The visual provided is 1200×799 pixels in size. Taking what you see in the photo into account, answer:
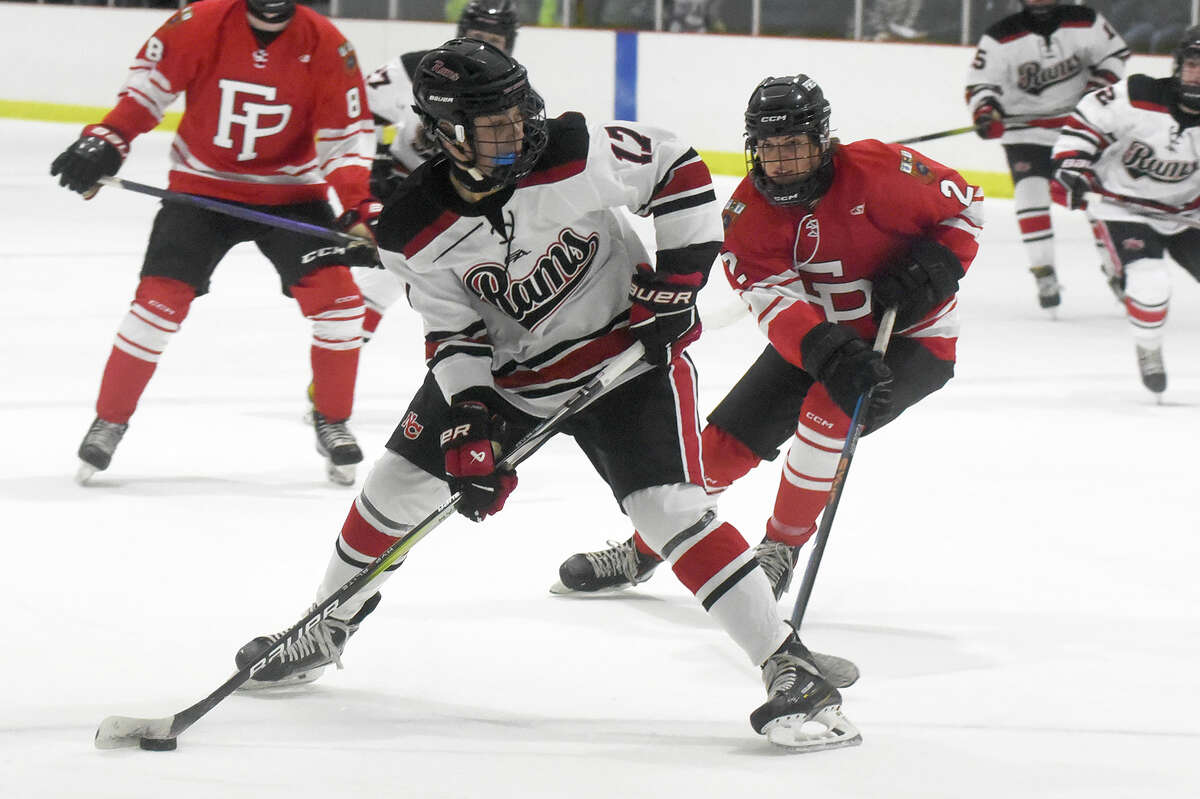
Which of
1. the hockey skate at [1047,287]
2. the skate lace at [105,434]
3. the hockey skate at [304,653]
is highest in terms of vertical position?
the hockey skate at [304,653]

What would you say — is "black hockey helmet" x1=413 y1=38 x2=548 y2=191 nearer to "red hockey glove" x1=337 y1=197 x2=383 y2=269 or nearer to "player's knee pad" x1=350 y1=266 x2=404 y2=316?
"red hockey glove" x1=337 y1=197 x2=383 y2=269

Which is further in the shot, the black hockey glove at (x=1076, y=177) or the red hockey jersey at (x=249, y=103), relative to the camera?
the black hockey glove at (x=1076, y=177)

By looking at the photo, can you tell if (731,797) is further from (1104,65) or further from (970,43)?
(970,43)

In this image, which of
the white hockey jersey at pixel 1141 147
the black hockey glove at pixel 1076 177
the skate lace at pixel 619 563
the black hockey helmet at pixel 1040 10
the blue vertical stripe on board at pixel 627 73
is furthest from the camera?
the blue vertical stripe on board at pixel 627 73

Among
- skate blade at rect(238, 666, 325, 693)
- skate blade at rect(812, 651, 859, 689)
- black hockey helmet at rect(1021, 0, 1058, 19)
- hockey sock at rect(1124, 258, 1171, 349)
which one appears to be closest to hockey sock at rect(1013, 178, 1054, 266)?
black hockey helmet at rect(1021, 0, 1058, 19)

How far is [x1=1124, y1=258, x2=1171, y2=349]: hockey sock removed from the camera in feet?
15.4

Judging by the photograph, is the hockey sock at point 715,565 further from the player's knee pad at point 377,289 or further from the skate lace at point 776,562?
the player's knee pad at point 377,289

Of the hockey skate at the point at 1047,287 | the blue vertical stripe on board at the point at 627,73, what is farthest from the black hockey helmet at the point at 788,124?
the blue vertical stripe on board at the point at 627,73

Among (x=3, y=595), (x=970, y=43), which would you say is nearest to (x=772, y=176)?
(x=3, y=595)

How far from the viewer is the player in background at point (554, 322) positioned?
222 cm

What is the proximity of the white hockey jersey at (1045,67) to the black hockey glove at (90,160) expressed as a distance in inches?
143

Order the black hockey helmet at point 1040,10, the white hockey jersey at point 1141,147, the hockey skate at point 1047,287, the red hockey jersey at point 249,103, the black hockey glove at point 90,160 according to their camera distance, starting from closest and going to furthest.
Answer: the black hockey glove at point 90,160, the red hockey jersey at point 249,103, the white hockey jersey at point 1141,147, the hockey skate at point 1047,287, the black hockey helmet at point 1040,10

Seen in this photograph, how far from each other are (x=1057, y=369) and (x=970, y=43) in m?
3.85

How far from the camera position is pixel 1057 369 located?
515 cm
